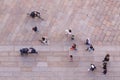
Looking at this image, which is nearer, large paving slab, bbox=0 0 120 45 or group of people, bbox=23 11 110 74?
group of people, bbox=23 11 110 74

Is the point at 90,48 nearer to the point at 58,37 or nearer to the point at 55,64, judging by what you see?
the point at 58,37

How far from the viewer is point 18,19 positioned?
41.3 m

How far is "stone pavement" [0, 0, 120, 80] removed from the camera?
127ft

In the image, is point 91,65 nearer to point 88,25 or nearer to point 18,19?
point 88,25

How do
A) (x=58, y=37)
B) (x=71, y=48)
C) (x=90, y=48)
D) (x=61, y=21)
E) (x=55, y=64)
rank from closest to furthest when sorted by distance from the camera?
(x=55, y=64)
(x=90, y=48)
(x=71, y=48)
(x=58, y=37)
(x=61, y=21)

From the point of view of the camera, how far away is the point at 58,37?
40375 millimetres

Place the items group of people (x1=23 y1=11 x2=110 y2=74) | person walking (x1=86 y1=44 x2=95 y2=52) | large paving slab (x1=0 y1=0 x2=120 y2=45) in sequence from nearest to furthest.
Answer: group of people (x1=23 y1=11 x2=110 y2=74) < person walking (x1=86 y1=44 x2=95 y2=52) < large paving slab (x1=0 y1=0 x2=120 y2=45)

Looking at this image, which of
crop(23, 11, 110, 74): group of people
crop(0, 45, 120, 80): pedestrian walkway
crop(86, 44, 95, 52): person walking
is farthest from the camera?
crop(86, 44, 95, 52): person walking

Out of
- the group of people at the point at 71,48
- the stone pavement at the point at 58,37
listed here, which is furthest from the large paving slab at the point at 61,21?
the group of people at the point at 71,48

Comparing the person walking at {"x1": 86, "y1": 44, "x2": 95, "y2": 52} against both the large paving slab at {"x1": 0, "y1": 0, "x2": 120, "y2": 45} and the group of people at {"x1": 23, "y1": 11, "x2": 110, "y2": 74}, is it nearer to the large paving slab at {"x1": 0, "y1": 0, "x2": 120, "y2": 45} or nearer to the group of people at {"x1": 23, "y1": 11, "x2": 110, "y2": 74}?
the group of people at {"x1": 23, "y1": 11, "x2": 110, "y2": 74}

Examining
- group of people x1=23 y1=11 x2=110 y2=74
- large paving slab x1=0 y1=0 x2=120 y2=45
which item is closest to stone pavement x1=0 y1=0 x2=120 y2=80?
large paving slab x1=0 y1=0 x2=120 y2=45

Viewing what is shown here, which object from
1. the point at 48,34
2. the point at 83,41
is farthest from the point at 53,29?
the point at 83,41

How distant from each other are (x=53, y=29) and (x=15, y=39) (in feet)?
12.8

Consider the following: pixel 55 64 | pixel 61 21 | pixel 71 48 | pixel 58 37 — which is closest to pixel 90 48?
pixel 71 48
